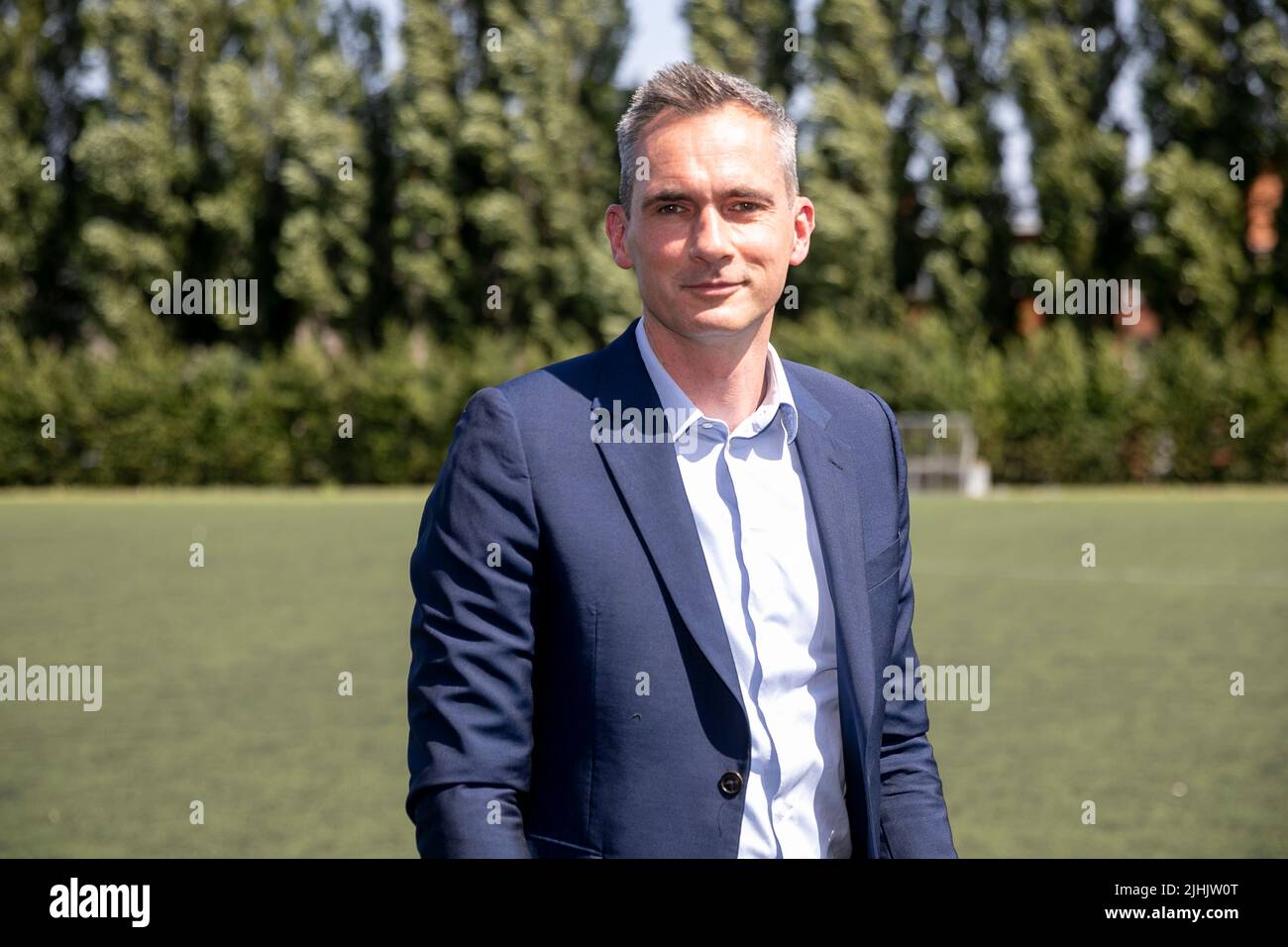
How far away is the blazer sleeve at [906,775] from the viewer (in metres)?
2.78

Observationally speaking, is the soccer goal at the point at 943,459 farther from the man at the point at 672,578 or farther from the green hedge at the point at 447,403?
the man at the point at 672,578

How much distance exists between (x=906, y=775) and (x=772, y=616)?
1.69ft

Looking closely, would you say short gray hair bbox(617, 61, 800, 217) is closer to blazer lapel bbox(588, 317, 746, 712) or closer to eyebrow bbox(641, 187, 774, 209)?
eyebrow bbox(641, 187, 774, 209)

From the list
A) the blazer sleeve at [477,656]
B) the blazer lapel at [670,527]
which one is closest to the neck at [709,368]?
the blazer lapel at [670,527]

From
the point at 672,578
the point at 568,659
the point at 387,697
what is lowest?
the point at 387,697

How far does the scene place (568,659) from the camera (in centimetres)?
246

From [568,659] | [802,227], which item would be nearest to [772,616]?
[568,659]

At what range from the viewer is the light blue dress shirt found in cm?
254

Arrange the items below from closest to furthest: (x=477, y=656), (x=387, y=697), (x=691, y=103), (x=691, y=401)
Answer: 1. (x=477, y=656)
2. (x=691, y=103)
3. (x=691, y=401)
4. (x=387, y=697)

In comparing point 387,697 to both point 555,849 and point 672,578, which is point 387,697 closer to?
point 555,849

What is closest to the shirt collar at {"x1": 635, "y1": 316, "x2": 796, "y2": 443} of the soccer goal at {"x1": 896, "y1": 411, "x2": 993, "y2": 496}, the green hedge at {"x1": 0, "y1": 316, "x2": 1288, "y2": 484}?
the soccer goal at {"x1": 896, "y1": 411, "x2": 993, "y2": 496}

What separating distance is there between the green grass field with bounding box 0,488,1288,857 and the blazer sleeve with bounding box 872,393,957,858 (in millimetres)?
4345

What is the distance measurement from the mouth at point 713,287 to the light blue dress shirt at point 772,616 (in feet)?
0.58
